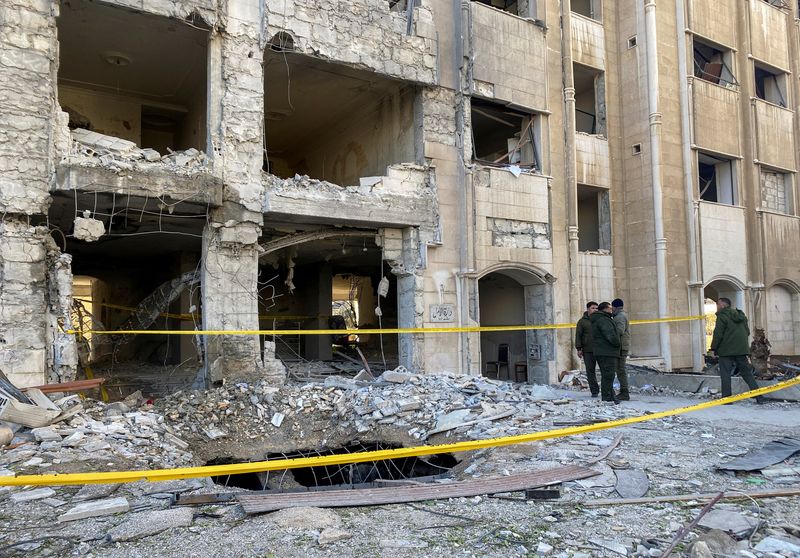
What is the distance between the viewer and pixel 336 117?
15.1 m

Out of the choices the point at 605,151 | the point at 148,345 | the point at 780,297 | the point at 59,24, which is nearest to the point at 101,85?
the point at 59,24

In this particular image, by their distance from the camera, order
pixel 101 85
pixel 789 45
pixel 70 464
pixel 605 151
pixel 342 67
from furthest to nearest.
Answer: pixel 789 45 < pixel 605 151 < pixel 101 85 < pixel 342 67 < pixel 70 464

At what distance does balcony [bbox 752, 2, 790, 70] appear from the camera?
18.3 metres

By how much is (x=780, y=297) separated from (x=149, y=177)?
60.0 ft

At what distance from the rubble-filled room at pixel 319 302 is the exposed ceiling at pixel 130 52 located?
12.8 feet

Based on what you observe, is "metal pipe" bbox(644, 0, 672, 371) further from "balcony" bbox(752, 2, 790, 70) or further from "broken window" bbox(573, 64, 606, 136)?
"balcony" bbox(752, 2, 790, 70)

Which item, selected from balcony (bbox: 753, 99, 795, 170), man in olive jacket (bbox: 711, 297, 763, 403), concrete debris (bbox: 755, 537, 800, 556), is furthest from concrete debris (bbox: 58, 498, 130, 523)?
balcony (bbox: 753, 99, 795, 170)

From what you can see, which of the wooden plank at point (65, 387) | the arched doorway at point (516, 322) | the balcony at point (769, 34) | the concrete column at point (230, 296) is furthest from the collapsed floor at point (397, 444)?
the balcony at point (769, 34)

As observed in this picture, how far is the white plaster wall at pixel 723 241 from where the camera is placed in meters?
16.3

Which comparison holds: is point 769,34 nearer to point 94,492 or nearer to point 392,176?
point 392,176

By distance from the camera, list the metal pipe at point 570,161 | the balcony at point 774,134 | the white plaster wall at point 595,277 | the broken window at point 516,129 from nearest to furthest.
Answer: the broken window at point 516,129 < the metal pipe at point 570,161 < the white plaster wall at point 595,277 < the balcony at point 774,134

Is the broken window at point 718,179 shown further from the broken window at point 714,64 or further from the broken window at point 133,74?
the broken window at point 133,74

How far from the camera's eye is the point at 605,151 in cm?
1588

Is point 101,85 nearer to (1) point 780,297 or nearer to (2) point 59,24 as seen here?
(2) point 59,24
